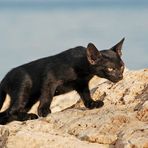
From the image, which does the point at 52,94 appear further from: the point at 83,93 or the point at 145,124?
the point at 145,124

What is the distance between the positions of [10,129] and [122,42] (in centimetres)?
402

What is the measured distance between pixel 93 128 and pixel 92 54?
2930 millimetres

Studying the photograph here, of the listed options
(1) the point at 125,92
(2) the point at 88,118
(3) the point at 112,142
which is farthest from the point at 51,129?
(1) the point at 125,92

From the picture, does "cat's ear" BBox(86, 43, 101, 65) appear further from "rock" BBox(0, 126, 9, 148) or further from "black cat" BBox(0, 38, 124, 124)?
"rock" BBox(0, 126, 9, 148)

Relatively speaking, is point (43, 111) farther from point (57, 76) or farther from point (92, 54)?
point (92, 54)

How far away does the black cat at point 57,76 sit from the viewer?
12359mm

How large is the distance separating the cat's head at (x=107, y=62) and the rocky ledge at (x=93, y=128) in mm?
538

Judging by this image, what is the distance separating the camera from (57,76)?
492 inches

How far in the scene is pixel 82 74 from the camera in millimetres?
12781

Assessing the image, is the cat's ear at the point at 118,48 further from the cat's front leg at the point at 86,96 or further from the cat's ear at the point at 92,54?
the cat's front leg at the point at 86,96

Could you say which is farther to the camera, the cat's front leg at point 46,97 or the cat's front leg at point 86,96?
the cat's front leg at point 46,97

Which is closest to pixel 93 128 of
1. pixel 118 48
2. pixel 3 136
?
pixel 3 136

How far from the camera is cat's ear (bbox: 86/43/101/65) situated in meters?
12.3

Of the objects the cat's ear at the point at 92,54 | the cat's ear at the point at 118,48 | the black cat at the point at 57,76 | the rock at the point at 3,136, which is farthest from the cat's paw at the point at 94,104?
the rock at the point at 3,136
